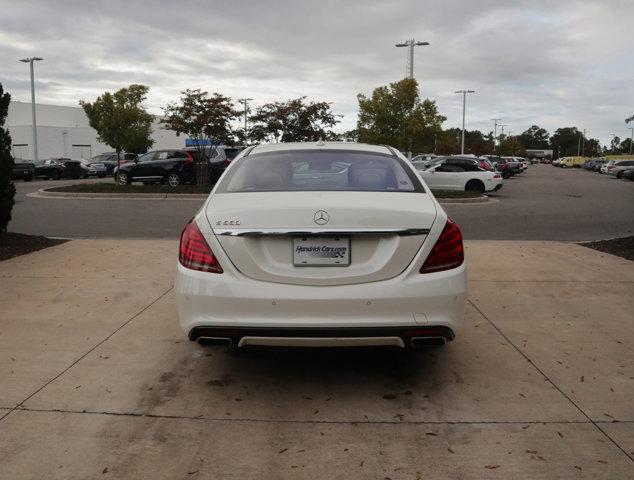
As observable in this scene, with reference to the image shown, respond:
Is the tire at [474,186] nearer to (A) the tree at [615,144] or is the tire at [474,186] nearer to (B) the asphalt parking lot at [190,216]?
(B) the asphalt parking lot at [190,216]

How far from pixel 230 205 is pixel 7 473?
191cm

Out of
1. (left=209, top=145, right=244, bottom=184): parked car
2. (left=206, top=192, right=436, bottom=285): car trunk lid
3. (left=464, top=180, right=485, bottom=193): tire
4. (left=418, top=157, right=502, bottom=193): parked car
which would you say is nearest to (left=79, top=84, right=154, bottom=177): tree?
(left=209, top=145, right=244, bottom=184): parked car

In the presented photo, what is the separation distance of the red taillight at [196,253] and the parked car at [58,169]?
3618 centimetres

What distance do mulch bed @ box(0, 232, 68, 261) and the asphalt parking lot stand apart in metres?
1.71

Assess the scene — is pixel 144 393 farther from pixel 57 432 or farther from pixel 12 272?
pixel 12 272

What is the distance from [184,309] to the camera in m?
3.87

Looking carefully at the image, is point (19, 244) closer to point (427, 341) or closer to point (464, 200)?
point (427, 341)

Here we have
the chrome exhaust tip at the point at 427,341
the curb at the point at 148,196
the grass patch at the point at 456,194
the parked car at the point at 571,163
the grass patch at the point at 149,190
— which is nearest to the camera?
the chrome exhaust tip at the point at 427,341

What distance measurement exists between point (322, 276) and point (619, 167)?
56.9 meters

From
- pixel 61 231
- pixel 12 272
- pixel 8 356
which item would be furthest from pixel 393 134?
pixel 8 356

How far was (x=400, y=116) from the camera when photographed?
33.5 m

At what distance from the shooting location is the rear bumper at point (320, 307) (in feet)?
12.0

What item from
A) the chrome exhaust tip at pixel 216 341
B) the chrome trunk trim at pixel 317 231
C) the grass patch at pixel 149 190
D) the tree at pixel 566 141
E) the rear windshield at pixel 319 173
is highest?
the tree at pixel 566 141

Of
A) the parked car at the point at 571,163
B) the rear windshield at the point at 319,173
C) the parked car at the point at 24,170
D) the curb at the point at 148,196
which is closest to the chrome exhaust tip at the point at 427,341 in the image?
the rear windshield at the point at 319,173
